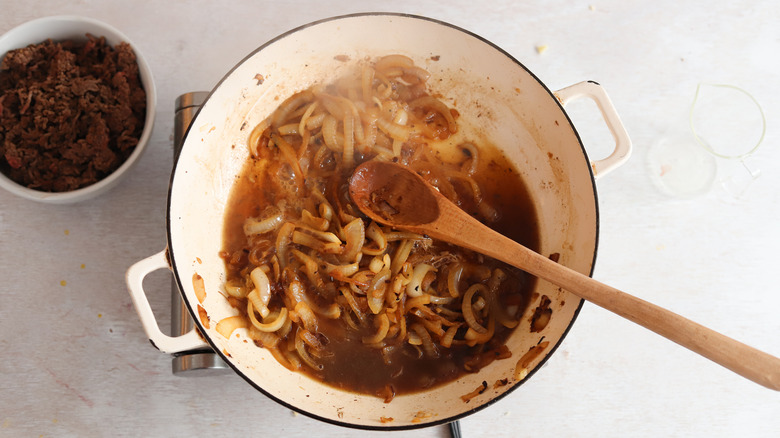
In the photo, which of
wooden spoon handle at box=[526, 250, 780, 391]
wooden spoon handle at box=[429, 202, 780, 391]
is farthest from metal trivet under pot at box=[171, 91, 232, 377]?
wooden spoon handle at box=[526, 250, 780, 391]

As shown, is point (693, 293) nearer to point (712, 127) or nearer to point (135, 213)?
point (712, 127)

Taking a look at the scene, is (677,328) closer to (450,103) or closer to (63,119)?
(450,103)

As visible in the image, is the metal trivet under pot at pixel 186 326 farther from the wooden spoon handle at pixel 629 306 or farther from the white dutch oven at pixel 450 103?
the wooden spoon handle at pixel 629 306

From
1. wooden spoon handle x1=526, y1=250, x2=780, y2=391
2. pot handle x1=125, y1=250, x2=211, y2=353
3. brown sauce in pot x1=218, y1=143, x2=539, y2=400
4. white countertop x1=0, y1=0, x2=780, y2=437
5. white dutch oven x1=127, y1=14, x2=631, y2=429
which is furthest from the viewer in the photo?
white countertop x1=0, y1=0, x2=780, y2=437

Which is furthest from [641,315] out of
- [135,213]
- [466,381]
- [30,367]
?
[30,367]

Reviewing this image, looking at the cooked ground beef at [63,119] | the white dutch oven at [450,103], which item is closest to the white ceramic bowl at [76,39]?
the cooked ground beef at [63,119]

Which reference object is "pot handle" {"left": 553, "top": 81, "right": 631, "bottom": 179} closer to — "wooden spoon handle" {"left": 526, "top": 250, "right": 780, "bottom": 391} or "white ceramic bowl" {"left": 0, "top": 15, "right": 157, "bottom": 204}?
"wooden spoon handle" {"left": 526, "top": 250, "right": 780, "bottom": 391}

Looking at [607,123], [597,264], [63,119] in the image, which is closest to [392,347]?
[597,264]
